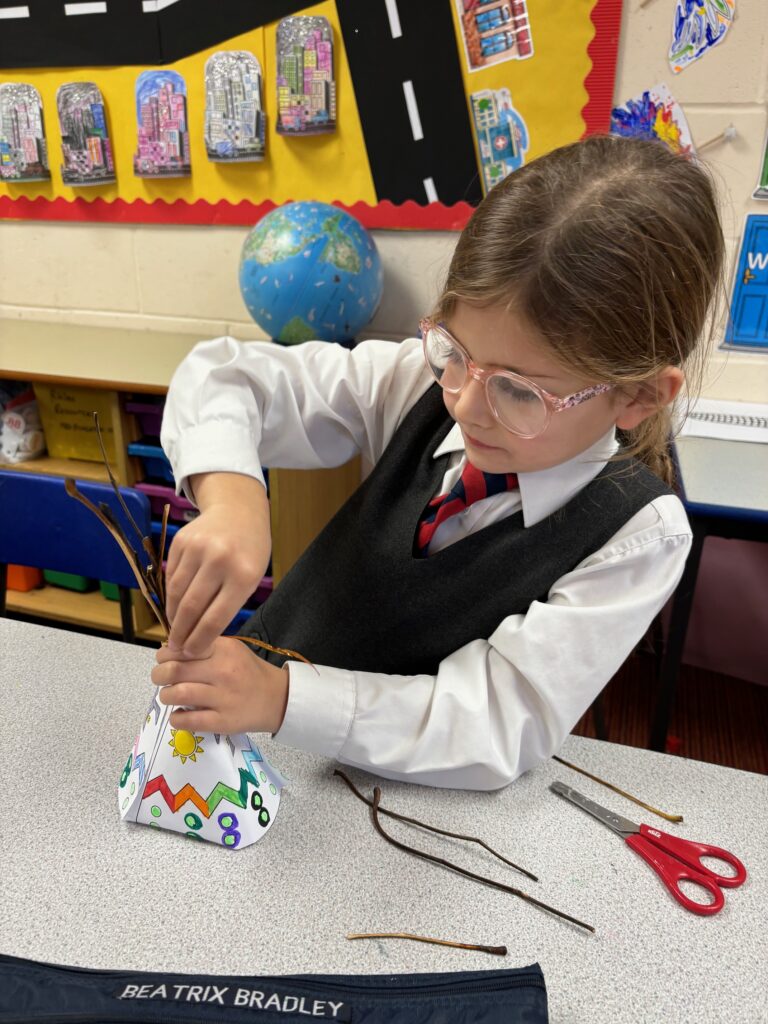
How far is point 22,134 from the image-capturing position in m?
2.24

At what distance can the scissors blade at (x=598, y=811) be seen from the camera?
2.13 ft

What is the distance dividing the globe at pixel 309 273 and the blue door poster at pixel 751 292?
2.81 ft

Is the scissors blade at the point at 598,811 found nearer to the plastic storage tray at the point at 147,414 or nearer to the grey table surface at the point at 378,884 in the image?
the grey table surface at the point at 378,884

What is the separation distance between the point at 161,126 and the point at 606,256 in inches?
73.1

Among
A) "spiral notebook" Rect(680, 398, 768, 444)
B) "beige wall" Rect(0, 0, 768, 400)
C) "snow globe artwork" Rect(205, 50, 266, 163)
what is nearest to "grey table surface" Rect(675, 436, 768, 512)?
"spiral notebook" Rect(680, 398, 768, 444)

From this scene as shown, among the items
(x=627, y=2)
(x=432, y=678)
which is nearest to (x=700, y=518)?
(x=432, y=678)

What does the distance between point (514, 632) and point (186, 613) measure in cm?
31

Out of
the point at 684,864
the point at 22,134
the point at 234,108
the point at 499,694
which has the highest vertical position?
the point at 22,134

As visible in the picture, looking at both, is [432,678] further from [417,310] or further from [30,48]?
[30,48]

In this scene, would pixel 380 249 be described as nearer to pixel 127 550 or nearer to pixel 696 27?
pixel 696 27

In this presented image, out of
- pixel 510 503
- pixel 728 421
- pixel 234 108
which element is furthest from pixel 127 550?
pixel 234 108

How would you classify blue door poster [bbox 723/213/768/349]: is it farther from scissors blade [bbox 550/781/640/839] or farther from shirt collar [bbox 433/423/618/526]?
scissors blade [bbox 550/781/640/839]

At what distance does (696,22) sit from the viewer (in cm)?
160

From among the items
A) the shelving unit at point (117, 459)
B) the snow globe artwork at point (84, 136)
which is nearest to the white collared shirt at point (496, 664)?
the shelving unit at point (117, 459)
